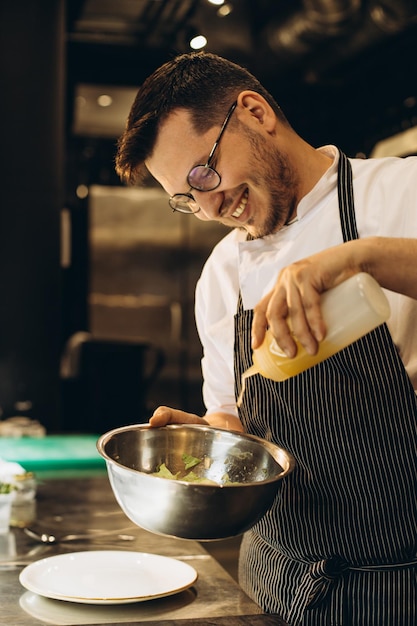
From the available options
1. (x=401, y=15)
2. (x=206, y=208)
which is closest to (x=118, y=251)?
(x=401, y=15)

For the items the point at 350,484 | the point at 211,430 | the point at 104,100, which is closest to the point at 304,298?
the point at 211,430

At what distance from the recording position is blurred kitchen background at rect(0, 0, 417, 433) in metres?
5.06

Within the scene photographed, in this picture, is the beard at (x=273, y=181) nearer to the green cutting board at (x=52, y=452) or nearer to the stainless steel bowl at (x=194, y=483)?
the stainless steel bowl at (x=194, y=483)

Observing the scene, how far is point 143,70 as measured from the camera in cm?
675

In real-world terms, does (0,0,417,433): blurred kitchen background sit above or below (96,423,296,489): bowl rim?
above

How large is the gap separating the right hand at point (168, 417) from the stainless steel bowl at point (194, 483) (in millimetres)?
18

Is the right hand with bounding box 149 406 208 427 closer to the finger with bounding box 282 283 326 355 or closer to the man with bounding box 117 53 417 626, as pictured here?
the man with bounding box 117 53 417 626

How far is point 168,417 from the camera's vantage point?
5.77 ft

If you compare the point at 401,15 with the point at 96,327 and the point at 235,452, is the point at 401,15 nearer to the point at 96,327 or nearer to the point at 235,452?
the point at 235,452

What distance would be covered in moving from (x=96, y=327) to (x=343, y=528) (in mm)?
6153

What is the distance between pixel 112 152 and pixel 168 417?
6.33m

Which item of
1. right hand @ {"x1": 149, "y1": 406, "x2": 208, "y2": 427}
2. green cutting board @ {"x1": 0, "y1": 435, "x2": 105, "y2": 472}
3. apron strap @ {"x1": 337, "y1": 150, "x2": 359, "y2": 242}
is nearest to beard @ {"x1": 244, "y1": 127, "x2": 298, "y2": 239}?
apron strap @ {"x1": 337, "y1": 150, "x2": 359, "y2": 242}

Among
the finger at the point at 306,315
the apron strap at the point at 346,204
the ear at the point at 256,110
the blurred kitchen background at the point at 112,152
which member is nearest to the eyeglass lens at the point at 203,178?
the ear at the point at 256,110

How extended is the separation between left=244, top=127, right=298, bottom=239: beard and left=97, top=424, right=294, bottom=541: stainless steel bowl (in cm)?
48
